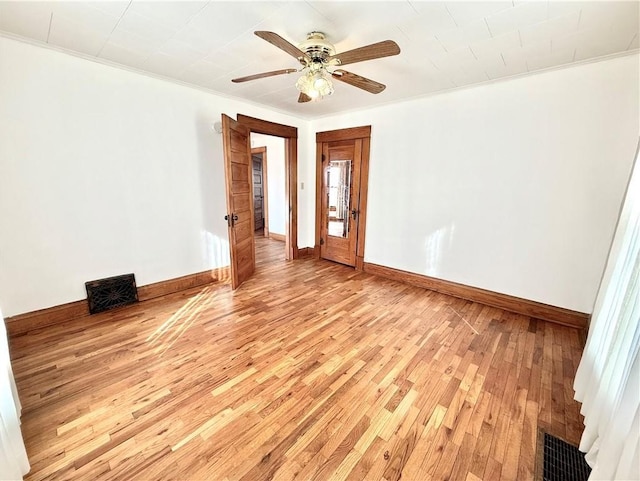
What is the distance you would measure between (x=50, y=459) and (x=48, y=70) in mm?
3069

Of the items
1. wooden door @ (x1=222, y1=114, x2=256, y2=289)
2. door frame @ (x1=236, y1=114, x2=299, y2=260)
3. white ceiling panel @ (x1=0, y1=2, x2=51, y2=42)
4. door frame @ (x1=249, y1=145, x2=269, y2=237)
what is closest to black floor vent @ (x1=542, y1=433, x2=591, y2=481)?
wooden door @ (x1=222, y1=114, x2=256, y2=289)

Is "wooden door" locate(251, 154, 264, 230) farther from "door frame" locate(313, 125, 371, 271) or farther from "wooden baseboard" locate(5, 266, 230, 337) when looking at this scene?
"wooden baseboard" locate(5, 266, 230, 337)

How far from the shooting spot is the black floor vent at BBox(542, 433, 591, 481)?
1398 mm

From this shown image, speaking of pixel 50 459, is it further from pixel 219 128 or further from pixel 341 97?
pixel 341 97

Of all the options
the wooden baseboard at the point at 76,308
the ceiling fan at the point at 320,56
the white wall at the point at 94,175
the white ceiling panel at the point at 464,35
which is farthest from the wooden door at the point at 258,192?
the white ceiling panel at the point at 464,35

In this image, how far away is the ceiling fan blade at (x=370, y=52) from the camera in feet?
5.65

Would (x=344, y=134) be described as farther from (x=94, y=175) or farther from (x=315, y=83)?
(x=94, y=175)

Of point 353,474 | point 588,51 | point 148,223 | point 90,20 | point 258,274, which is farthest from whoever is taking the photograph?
point 258,274

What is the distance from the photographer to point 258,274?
428cm

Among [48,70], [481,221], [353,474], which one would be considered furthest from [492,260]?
[48,70]

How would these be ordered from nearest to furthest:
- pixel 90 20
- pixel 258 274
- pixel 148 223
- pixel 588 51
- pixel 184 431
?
1. pixel 184 431
2. pixel 90 20
3. pixel 588 51
4. pixel 148 223
5. pixel 258 274

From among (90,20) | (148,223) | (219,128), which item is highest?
(90,20)

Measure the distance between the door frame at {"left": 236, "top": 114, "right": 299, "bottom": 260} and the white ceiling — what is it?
1487 mm

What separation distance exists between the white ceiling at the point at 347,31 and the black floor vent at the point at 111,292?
2272 millimetres
